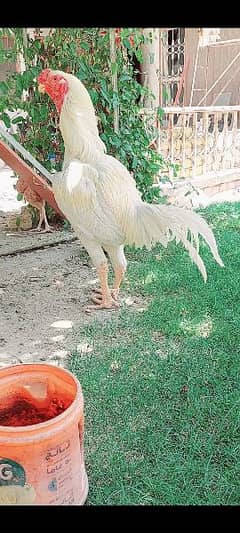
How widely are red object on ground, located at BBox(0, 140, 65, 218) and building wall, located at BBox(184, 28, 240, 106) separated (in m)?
8.37

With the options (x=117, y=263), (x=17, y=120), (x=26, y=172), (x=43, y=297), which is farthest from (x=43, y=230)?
(x=117, y=263)

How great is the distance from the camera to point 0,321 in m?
3.75

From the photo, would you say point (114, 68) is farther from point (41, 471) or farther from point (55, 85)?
point (41, 471)

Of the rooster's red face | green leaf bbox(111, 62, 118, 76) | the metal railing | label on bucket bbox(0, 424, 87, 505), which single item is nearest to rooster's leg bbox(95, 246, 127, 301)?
the rooster's red face

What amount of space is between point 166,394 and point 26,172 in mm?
3242

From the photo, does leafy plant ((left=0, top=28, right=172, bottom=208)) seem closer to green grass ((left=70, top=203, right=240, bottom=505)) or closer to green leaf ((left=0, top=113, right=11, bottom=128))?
green leaf ((left=0, top=113, right=11, bottom=128))

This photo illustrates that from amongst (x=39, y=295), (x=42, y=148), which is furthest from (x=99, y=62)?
(x=39, y=295)

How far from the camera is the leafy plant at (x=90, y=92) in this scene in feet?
16.8

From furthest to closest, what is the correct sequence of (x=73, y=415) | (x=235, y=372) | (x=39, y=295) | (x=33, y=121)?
(x=33, y=121) → (x=39, y=295) → (x=235, y=372) → (x=73, y=415)

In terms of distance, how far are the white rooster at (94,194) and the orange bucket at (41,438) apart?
1663 millimetres

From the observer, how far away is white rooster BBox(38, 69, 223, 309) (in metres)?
3.54

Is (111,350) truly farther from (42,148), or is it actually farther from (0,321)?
(42,148)
